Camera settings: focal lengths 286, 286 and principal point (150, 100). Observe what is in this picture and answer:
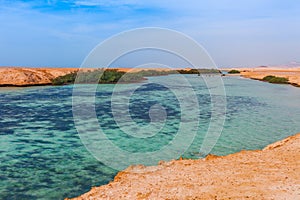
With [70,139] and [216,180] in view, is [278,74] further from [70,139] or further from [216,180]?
[216,180]

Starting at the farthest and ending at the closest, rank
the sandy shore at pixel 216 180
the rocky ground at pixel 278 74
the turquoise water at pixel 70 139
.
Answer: the rocky ground at pixel 278 74, the turquoise water at pixel 70 139, the sandy shore at pixel 216 180

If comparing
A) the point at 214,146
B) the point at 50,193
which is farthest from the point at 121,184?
the point at 214,146

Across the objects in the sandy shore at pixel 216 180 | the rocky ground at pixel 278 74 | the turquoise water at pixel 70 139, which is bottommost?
the turquoise water at pixel 70 139

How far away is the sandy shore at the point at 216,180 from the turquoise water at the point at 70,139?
7.03 feet

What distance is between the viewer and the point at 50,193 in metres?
11.1

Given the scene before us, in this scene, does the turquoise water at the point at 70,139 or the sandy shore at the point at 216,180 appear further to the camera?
the turquoise water at the point at 70,139

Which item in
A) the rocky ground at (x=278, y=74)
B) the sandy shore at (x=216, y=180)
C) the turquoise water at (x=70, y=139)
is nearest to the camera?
the sandy shore at (x=216, y=180)

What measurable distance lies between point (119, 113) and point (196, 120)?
8.18 m

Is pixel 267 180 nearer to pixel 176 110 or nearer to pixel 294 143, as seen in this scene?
pixel 294 143

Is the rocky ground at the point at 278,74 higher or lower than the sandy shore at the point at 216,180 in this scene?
higher

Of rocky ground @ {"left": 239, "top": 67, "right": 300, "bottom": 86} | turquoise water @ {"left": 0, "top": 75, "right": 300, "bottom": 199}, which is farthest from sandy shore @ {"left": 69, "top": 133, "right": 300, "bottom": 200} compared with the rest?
rocky ground @ {"left": 239, "top": 67, "right": 300, "bottom": 86}

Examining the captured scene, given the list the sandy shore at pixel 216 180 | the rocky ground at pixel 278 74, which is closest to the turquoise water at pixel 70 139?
the sandy shore at pixel 216 180

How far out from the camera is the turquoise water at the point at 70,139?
39.8 ft

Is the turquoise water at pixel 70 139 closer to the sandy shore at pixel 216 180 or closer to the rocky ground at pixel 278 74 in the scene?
the sandy shore at pixel 216 180
